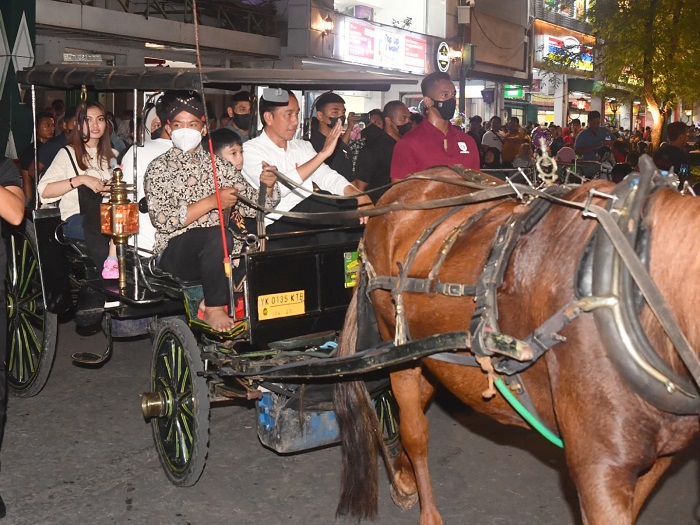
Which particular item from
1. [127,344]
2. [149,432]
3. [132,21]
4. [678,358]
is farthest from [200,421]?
[132,21]

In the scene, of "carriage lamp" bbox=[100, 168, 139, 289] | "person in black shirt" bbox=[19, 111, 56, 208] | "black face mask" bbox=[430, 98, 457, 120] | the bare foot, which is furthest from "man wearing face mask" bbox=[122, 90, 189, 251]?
"person in black shirt" bbox=[19, 111, 56, 208]

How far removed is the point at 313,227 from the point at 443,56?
2046cm

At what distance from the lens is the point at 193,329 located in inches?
201

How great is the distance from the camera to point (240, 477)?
5035mm

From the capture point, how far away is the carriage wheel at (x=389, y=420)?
529 centimetres

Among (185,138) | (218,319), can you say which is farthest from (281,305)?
(185,138)

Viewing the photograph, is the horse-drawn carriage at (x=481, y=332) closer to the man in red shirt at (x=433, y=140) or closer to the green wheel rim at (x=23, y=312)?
the green wheel rim at (x=23, y=312)

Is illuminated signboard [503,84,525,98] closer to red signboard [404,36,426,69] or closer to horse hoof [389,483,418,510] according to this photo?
red signboard [404,36,426,69]

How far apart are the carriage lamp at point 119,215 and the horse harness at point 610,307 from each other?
8.43 ft

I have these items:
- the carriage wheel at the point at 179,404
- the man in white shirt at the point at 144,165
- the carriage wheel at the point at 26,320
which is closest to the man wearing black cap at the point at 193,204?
the man in white shirt at the point at 144,165

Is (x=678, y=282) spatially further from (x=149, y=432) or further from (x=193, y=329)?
(x=149, y=432)

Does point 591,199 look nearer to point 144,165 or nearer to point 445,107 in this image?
point 445,107

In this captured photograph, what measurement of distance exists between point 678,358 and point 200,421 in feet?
8.94

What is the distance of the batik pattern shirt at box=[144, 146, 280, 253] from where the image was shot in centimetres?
507
